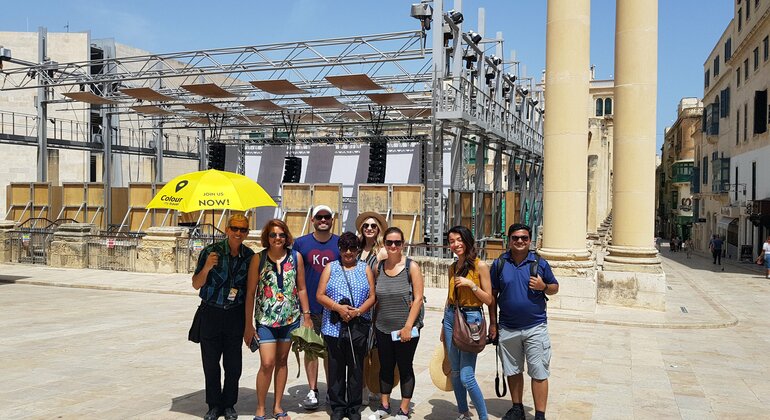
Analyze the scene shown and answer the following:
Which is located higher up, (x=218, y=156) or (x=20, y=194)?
(x=218, y=156)

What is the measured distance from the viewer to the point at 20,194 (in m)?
28.0

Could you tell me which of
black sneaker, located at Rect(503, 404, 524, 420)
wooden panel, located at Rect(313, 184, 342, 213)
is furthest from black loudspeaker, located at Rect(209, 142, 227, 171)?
black sneaker, located at Rect(503, 404, 524, 420)

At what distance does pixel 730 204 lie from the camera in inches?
1506

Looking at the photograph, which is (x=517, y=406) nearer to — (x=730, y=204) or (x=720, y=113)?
(x=730, y=204)

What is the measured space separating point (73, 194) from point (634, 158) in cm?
2334

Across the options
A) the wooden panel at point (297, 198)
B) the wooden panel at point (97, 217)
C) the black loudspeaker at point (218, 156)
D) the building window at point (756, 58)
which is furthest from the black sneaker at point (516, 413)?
the building window at point (756, 58)

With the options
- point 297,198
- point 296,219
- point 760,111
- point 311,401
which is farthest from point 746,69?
point 311,401

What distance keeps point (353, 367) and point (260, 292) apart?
108 centimetres

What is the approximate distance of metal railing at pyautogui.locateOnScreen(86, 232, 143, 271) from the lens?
20.6 metres

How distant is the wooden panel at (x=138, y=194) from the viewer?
2697 cm

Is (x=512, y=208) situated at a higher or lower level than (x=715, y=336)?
higher

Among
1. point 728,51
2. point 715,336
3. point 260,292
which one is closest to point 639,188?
point 715,336

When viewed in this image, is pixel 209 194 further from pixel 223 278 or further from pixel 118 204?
pixel 118 204

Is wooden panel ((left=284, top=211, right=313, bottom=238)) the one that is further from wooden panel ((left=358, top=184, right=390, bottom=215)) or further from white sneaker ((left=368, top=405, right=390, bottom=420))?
white sneaker ((left=368, top=405, right=390, bottom=420))
